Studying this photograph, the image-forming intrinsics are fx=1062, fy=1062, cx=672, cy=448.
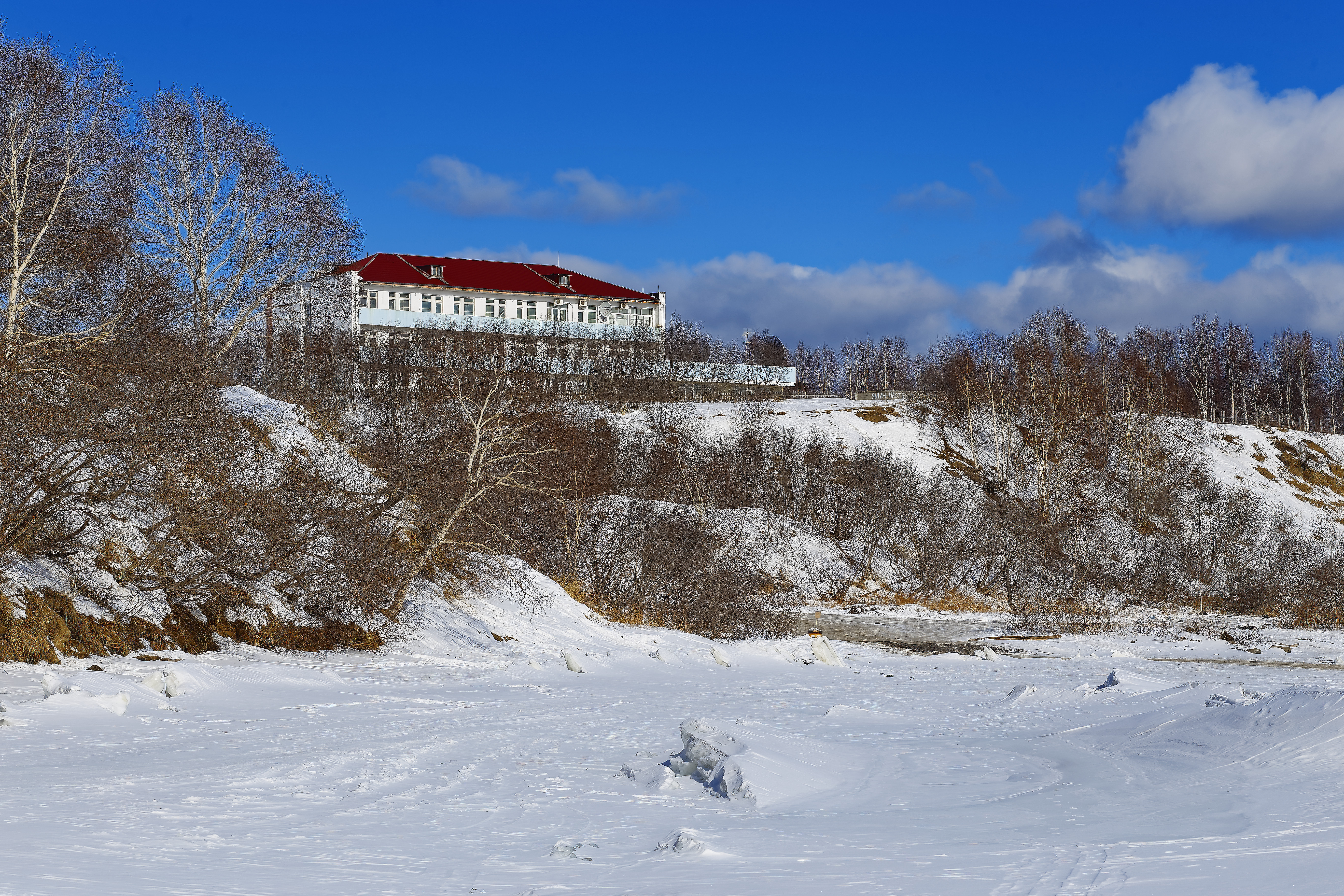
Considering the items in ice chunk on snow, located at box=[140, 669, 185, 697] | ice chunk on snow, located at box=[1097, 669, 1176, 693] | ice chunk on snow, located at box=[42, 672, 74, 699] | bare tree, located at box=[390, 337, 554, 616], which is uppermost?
bare tree, located at box=[390, 337, 554, 616]

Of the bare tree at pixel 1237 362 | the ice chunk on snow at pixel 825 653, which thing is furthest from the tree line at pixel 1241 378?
the ice chunk on snow at pixel 825 653

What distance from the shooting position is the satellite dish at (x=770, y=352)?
9106 centimetres

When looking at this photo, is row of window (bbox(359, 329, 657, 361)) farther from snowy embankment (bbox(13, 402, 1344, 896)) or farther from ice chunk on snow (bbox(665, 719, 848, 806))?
ice chunk on snow (bbox(665, 719, 848, 806))

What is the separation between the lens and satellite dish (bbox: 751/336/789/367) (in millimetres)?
91062

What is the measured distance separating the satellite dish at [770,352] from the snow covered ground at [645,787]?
238 ft

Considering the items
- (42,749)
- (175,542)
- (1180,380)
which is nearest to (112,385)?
(175,542)

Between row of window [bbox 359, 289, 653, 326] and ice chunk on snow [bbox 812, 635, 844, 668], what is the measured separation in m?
47.2

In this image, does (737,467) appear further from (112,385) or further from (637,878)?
(637,878)

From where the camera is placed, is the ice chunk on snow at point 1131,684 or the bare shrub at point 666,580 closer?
the ice chunk on snow at point 1131,684

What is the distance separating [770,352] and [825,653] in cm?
7812

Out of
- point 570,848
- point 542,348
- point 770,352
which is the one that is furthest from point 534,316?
point 570,848

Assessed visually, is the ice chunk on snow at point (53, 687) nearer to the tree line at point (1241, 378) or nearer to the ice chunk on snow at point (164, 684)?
the ice chunk on snow at point (164, 684)

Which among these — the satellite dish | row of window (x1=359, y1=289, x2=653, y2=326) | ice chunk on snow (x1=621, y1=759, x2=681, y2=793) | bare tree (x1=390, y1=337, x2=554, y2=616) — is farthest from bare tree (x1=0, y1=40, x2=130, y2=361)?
the satellite dish

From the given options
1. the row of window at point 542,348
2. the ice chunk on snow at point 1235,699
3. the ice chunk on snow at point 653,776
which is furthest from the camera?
the row of window at point 542,348
